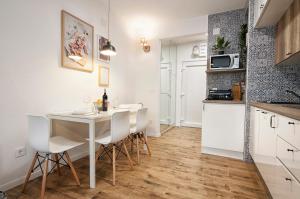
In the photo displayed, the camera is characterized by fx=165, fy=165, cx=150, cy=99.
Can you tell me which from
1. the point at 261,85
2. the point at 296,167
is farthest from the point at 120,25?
the point at 296,167

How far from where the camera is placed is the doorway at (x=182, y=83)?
16.3 ft

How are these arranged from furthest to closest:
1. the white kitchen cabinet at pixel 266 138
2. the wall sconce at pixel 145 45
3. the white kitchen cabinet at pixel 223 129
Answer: the wall sconce at pixel 145 45 < the white kitchen cabinet at pixel 223 129 < the white kitchen cabinet at pixel 266 138

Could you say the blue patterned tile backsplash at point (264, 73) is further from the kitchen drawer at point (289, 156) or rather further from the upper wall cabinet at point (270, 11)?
the kitchen drawer at point (289, 156)

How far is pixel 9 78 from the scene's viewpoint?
1.75 m

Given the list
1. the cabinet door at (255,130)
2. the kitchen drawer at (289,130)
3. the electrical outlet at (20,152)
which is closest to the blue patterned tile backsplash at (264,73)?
the cabinet door at (255,130)

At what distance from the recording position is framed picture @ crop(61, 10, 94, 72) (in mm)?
2316

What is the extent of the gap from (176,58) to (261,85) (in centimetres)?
317

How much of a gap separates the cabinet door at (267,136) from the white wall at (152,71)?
2426mm

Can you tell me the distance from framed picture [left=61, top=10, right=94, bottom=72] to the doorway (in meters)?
2.63

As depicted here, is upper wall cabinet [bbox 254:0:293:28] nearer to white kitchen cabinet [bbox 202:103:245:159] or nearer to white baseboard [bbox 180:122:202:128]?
white kitchen cabinet [bbox 202:103:245:159]

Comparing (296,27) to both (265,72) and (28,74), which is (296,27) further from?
(28,74)

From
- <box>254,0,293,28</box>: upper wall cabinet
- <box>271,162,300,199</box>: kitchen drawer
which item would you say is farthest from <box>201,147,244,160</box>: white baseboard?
<box>254,0,293,28</box>: upper wall cabinet

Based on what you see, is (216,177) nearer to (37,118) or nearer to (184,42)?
(37,118)

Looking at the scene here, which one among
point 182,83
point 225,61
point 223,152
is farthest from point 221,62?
point 182,83
